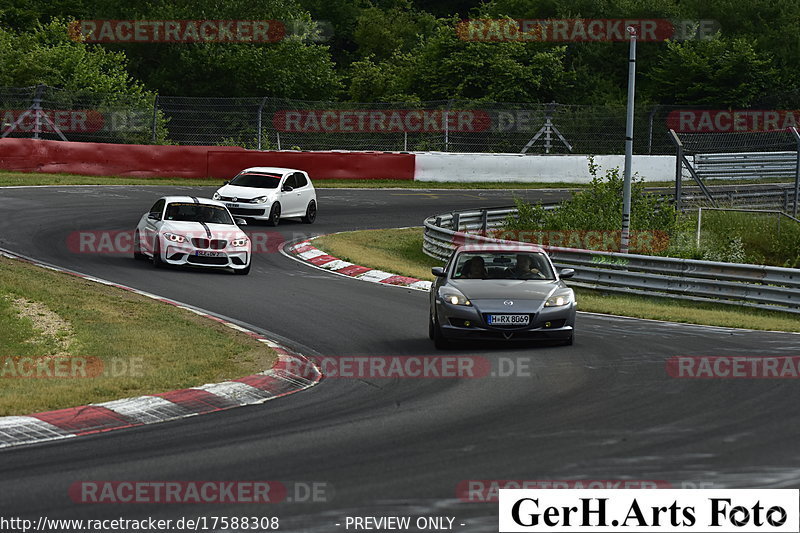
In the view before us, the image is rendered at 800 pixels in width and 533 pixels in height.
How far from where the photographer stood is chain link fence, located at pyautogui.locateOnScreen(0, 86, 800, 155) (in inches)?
1457

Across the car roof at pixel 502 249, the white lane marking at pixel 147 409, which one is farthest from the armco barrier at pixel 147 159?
the white lane marking at pixel 147 409

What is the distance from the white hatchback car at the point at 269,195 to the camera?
91.2 ft

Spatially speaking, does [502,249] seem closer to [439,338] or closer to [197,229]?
[439,338]

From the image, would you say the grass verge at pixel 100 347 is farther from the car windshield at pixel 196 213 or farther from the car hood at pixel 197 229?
the car windshield at pixel 196 213

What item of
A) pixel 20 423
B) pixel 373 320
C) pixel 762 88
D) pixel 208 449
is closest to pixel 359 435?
pixel 208 449

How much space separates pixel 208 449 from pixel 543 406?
129 inches

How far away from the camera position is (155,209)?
22.1m

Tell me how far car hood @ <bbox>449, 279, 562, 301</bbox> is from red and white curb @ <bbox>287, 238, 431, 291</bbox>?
629cm

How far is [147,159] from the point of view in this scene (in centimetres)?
3722

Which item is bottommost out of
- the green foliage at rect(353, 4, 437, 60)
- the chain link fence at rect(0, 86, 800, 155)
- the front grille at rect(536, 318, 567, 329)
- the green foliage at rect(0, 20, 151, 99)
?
the front grille at rect(536, 318, 567, 329)

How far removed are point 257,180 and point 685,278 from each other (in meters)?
11.8

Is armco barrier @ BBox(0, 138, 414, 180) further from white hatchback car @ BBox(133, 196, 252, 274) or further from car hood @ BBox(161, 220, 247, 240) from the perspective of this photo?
car hood @ BBox(161, 220, 247, 240)

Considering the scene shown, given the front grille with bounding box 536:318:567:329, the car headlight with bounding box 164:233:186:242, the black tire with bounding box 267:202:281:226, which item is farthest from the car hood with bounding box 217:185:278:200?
the front grille with bounding box 536:318:567:329

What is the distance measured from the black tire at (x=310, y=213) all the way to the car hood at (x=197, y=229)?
310 inches
